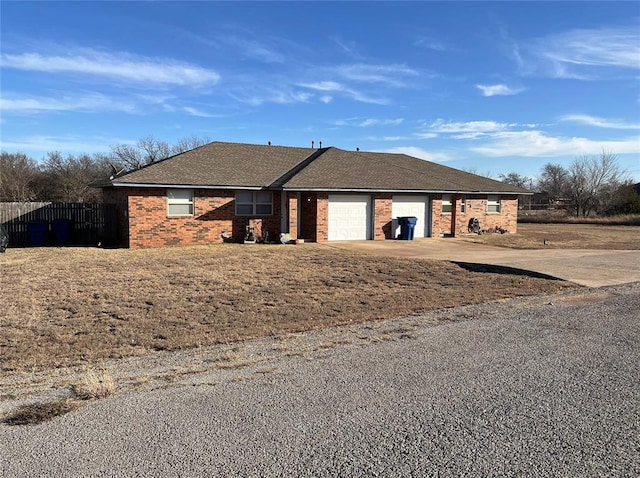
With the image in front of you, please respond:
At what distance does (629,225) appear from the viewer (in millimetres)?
36719

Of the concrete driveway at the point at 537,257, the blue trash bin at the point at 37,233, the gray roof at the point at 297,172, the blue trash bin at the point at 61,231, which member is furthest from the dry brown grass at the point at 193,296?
the gray roof at the point at 297,172

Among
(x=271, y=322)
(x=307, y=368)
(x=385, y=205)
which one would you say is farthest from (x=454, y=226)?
(x=307, y=368)

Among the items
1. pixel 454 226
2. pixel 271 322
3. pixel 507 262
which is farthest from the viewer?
pixel 454 226

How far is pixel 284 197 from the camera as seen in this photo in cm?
2147

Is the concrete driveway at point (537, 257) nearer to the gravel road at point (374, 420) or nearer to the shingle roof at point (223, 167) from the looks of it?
the shingle roof at point (223, 167)

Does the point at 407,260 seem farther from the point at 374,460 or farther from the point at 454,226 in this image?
the point at 374,460

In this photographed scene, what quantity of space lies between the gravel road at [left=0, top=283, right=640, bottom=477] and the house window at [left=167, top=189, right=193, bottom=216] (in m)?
14.7

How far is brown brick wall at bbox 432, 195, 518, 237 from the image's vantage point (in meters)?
24.4

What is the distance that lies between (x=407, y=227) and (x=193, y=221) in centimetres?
963

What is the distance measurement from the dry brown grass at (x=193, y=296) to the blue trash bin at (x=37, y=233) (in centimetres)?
405

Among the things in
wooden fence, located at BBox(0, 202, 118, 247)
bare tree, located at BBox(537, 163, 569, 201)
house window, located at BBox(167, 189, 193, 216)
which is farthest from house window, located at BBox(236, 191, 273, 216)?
bare tree, located at BBox(537, 163, 569, 201)

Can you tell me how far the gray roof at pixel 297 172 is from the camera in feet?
65.6

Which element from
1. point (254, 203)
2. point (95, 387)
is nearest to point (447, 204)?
point (254, 203)

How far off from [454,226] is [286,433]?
22.3 meters
